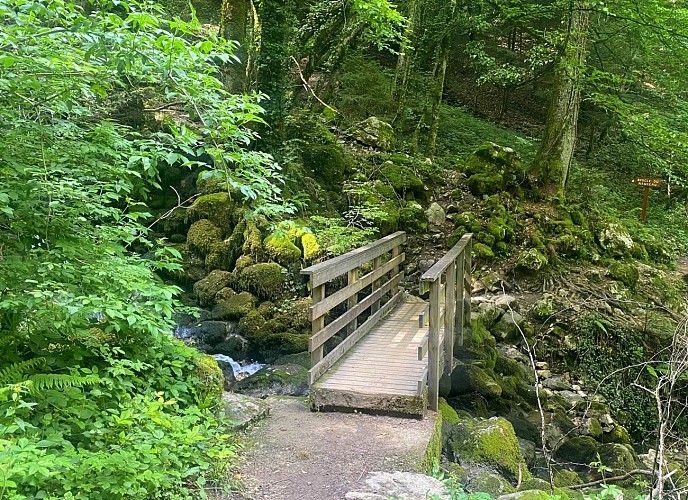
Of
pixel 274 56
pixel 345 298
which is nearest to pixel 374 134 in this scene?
pixel 274 56

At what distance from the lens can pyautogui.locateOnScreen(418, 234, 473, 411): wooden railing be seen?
5.06 meters

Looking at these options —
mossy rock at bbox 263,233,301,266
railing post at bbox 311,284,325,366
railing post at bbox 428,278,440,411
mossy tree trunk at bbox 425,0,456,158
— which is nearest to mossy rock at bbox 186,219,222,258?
mossy rock at bbox 263,233,301,266

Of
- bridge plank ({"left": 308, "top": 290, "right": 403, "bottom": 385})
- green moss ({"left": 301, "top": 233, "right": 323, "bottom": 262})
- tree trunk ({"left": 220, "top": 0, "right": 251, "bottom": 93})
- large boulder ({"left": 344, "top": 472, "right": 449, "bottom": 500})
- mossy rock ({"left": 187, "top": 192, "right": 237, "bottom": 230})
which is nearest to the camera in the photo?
large boulder ({"left": 344, "top": 472, "right": 449, "bottom": 500})

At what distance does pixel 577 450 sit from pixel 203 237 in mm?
7126

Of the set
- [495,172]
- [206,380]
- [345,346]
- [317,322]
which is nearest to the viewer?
[206,380]

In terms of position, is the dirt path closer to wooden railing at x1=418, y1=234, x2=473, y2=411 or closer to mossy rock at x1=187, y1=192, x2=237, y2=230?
wooden railing at x1=418, y1=234, x2=473, y2=411

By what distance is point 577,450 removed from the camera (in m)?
6.25

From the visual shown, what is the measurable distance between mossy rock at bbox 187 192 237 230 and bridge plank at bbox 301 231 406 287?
12.9ft

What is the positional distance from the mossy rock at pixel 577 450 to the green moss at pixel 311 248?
454 cm

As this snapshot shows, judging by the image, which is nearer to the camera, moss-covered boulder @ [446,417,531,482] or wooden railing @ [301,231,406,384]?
moss-covered boulder @ [446,417,531,482]

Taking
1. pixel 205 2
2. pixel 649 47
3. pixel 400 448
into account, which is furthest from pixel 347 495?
pixel 205 2

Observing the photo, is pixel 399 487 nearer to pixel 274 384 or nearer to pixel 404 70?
pixel 274 384

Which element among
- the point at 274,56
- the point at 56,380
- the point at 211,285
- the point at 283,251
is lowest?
the point at 211,285

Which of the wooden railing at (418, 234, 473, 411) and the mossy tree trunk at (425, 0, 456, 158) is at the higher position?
the mossy tree trunk at (425, 0, 456, 158)
